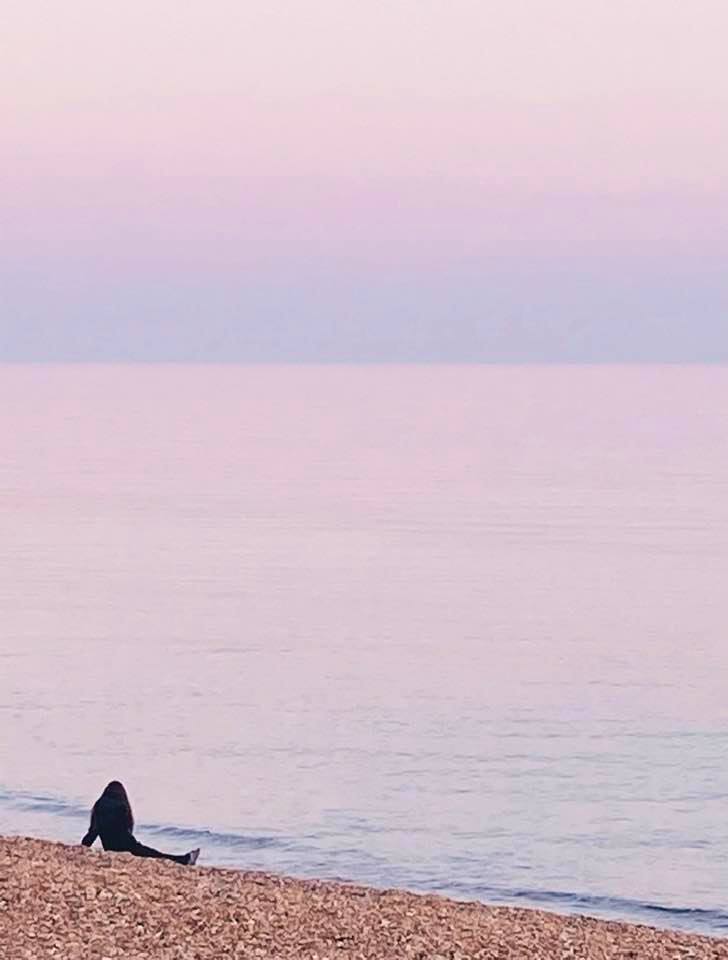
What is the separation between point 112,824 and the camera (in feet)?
61.5

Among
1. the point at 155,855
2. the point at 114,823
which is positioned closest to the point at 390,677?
the point at 114,823

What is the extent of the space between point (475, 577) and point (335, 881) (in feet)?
93.6

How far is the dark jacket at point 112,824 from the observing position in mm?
18641

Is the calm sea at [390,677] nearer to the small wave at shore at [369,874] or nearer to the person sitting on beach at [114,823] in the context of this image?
the small wave at shore at [369,874]

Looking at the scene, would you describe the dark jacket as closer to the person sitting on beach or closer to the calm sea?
the person sitting on beach

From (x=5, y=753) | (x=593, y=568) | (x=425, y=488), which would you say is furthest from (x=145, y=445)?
(x=5, y=753)

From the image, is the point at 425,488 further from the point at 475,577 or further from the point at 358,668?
the point at 358,668

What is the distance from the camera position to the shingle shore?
1248cm

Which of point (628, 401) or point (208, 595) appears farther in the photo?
point (628, 401)

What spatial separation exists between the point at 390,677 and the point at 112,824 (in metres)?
16.8

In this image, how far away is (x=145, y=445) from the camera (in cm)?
10719

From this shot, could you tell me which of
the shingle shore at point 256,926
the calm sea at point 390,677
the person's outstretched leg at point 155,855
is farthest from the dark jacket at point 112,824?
the calm sea at point 390,677

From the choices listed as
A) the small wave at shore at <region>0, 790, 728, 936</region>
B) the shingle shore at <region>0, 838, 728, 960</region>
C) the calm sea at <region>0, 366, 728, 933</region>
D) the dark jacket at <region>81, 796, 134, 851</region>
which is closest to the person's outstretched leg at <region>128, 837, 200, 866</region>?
the dark jacket at <region>81, 796, 134, 851</region>

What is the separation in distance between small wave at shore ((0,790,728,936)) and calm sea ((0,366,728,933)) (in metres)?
0.05
